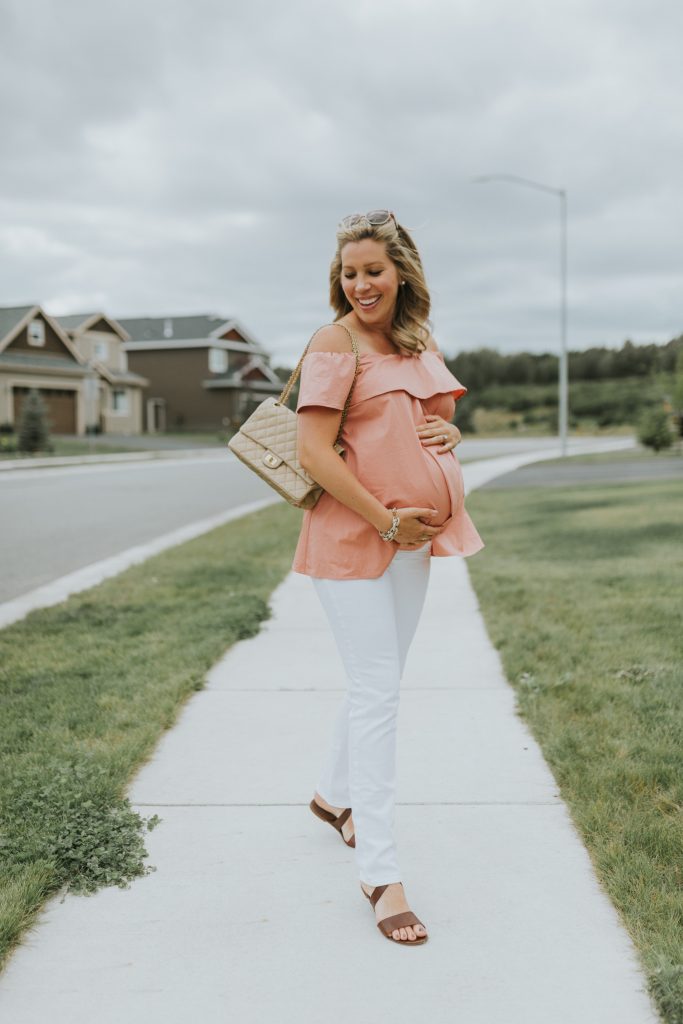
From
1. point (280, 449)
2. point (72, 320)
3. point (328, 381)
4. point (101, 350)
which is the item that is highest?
point (72, 320)

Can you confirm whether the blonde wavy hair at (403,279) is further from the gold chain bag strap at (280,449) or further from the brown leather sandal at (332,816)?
the brown leather sandal at (332,816)

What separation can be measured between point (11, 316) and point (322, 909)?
46.8 metres

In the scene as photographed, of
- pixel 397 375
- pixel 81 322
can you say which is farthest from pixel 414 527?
pixel 81 322

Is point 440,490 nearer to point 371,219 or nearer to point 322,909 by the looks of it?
point 371,219

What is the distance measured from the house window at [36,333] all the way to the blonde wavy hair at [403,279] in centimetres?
4580

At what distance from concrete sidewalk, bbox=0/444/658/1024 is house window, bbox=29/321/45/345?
146 feet

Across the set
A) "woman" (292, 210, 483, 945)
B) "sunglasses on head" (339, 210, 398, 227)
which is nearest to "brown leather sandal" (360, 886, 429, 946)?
"woman" (292, 210, 483, 945)

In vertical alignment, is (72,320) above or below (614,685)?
above

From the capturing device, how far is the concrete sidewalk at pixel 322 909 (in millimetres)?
2496

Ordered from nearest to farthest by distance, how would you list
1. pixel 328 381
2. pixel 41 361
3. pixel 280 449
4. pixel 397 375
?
pixel 328 381 < pixel 397 375 < pixel 280 449 < pixel 41 361

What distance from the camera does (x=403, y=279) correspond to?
9.78ft

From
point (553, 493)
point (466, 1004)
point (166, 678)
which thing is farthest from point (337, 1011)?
point (553, 493)

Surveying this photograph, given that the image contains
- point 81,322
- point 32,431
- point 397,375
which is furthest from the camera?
point 81,322

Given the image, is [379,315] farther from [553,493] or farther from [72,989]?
[553,493]
